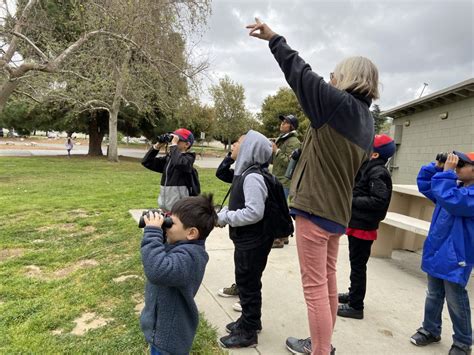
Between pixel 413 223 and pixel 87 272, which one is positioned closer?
pixel 87 272

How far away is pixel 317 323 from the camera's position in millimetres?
2160

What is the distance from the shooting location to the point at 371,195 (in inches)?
120

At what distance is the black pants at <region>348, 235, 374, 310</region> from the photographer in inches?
123

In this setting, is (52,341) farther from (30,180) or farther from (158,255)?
(30,180)

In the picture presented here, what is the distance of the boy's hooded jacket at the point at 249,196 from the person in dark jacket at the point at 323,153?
15.5 inches

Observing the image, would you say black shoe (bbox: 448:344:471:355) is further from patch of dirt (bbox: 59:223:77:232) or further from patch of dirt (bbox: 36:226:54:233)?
patch of dirt (bbox: 36:226:54:233)

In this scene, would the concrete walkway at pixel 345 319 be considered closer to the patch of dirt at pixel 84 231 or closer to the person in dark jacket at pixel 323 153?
the person in dark jacket at pixel 323 153

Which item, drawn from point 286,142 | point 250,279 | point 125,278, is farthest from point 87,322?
point 286,142

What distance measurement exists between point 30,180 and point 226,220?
11283mm

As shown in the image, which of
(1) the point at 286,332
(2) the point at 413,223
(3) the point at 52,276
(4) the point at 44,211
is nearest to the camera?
(1) the point at 286,332

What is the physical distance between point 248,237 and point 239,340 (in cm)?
72

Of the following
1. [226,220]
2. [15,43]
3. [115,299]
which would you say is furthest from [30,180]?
[226,220]

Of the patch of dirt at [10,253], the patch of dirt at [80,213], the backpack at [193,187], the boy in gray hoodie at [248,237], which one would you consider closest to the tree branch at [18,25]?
the patch of dirt at [80,213]

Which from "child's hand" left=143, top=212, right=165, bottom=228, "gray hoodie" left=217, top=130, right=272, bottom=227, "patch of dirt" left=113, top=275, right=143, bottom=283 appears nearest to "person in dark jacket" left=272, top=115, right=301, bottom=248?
"patch of dirt" left=113, top=275, right=143, bottom=283
